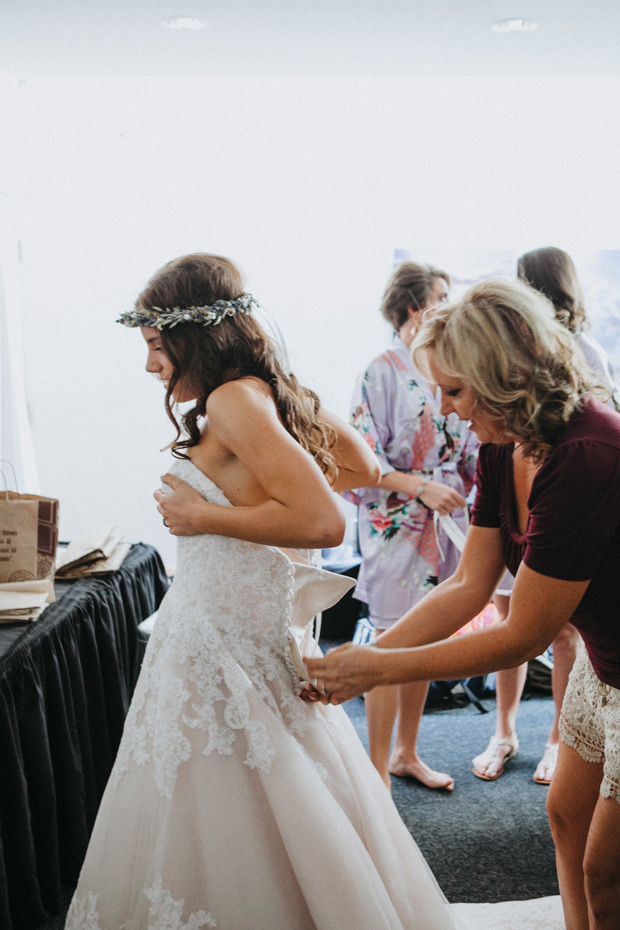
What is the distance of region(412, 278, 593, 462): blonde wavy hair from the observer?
1280 millimetres

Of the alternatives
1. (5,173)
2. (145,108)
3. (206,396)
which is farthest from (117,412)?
(206,396)

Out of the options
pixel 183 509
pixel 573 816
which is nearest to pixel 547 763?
pixel 573 816

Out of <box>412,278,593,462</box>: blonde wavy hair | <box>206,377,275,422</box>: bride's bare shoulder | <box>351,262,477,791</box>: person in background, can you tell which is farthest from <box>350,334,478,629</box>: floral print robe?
<box>412,278,593,462</box>: blonde wavy hair

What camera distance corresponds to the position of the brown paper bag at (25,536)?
2.08 m

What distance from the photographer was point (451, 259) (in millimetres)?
4926

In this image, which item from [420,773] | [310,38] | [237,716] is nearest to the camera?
[237,716]

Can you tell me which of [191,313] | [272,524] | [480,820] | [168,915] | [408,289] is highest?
[408,289]

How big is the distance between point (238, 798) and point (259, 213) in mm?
4094

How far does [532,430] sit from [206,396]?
61 centimetres

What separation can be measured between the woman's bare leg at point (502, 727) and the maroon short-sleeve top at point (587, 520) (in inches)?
58.5

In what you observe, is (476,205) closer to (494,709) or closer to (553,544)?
(494,709)

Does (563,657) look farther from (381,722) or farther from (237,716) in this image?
(237,716)

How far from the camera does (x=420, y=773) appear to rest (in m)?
2.75

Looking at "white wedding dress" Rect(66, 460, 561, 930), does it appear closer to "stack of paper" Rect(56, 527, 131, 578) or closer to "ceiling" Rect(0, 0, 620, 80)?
"stack of paper" Rect(56, 527, 131, 578)
